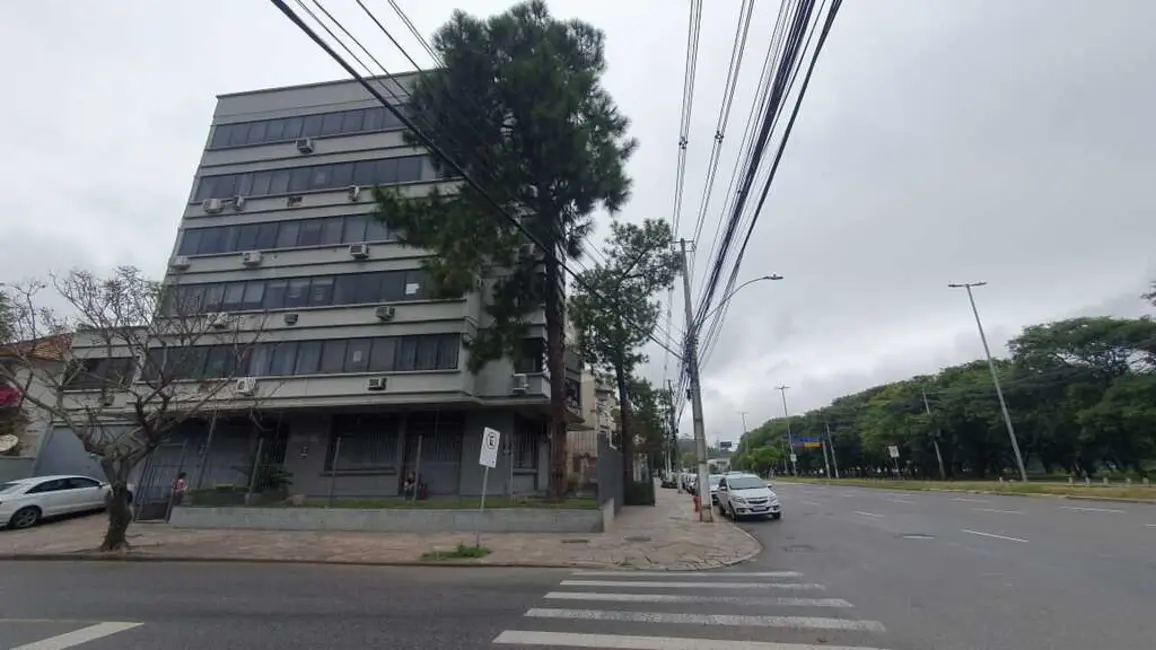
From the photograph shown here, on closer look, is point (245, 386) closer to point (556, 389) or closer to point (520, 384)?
point (520, 384)

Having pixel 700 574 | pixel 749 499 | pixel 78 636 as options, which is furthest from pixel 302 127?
pixel 700 574

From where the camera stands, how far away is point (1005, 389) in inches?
1748

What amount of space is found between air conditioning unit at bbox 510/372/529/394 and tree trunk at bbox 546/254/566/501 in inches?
162

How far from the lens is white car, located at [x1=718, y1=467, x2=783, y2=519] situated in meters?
18.3

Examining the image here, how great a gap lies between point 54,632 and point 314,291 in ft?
61.4

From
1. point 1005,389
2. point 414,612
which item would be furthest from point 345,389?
→ point 1005,389

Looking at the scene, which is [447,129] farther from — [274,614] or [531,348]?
[274,614]

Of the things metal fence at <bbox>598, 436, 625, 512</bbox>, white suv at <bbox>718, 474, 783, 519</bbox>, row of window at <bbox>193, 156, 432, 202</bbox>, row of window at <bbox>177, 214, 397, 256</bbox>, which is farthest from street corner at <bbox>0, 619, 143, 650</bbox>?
row of window at <bbox>193, 156, 432, 202</bbox>

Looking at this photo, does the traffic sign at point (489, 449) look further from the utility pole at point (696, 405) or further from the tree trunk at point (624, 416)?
the tree trunk at point (624, 416)

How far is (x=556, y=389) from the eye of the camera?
16.3 meters

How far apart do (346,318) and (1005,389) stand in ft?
168

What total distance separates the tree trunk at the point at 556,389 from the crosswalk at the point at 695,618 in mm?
7613

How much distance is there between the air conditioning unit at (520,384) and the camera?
20797 millimetres

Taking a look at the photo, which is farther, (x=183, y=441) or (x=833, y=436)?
(x=833, y=436)
